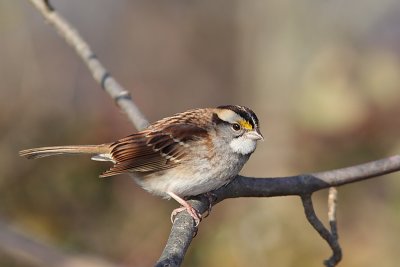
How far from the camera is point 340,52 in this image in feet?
19.8

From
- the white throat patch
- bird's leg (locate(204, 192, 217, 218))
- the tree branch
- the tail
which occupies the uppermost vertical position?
the tail

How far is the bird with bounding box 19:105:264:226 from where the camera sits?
3930 millimetres

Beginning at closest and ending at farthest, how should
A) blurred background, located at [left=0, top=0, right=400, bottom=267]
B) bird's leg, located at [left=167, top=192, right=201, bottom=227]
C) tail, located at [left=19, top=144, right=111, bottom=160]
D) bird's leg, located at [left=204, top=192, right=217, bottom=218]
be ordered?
bird's leg, located at [left=167, top=192, right=201, bottom=227] < bird's leg, located at [left=204, top=192, right=217, bottom=218] < tail, located at [left=19, top=144, right=111, bottom=160] < blurred background, located at [left=0, top=0, right=400, bottom=267]

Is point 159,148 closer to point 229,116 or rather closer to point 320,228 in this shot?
point 229,116

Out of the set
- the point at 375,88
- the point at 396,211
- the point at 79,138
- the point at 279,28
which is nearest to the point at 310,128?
the point at 375,88

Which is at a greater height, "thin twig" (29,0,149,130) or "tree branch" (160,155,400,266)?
"thin twig" (29,0,149,130)

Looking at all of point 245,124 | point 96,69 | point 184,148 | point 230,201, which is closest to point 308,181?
point 245,124

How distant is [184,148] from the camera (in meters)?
4.02

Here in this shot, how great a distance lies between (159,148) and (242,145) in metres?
0.43

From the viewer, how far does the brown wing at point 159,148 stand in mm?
4012

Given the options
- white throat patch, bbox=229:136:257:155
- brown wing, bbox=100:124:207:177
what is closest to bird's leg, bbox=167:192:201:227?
brown wing, bbox=100:124:207:177

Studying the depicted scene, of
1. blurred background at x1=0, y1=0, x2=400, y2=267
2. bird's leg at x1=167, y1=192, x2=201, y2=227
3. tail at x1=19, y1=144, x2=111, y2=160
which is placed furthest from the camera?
blurred background at x1=0, y1=0, x2=400, y2=267

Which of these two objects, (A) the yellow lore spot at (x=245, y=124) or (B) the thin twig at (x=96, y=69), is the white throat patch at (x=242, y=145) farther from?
(B) the thin twig at (x=96, y=69)

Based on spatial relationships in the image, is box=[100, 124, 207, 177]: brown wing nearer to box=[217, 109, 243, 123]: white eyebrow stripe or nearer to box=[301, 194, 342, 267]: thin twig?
box=[217, 109, 243, 123]: white eyebrow stripe
